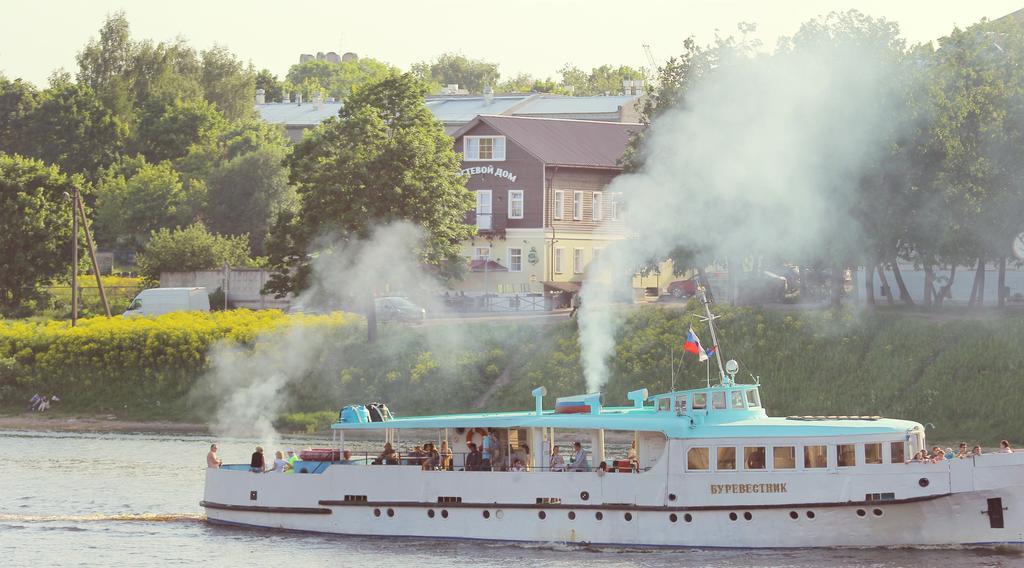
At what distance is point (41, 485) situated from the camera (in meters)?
55.7

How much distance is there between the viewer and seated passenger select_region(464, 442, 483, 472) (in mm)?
44281

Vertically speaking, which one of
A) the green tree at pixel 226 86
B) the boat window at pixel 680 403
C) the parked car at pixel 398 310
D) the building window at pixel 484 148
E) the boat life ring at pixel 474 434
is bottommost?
the boat life ring at pixel 474 434

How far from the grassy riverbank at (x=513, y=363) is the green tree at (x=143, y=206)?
36678 millimetres

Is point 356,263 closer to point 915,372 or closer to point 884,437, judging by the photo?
point 915,372

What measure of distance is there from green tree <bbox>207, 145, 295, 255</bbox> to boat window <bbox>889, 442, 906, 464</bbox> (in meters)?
88.4

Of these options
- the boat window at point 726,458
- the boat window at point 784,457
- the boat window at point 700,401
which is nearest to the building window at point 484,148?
the boat window at point 700,401

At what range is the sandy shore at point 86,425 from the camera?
74.9 m

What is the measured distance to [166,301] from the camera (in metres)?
93.8

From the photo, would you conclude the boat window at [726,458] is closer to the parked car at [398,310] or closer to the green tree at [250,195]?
the parked car at [398,310]

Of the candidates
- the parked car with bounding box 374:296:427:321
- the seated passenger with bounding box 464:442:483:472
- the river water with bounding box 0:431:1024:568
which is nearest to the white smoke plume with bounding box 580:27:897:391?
the parked car with bounding box 374:296:427:321

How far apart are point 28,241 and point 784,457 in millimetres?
71648

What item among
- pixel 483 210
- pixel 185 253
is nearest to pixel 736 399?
pixel 483 210

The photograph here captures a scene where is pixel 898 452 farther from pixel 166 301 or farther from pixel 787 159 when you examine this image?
pixel 166 301

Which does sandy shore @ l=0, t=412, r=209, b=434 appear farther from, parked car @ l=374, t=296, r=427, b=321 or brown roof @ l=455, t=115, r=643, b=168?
brown roof @ l=455, t=115, r=643, b=168
